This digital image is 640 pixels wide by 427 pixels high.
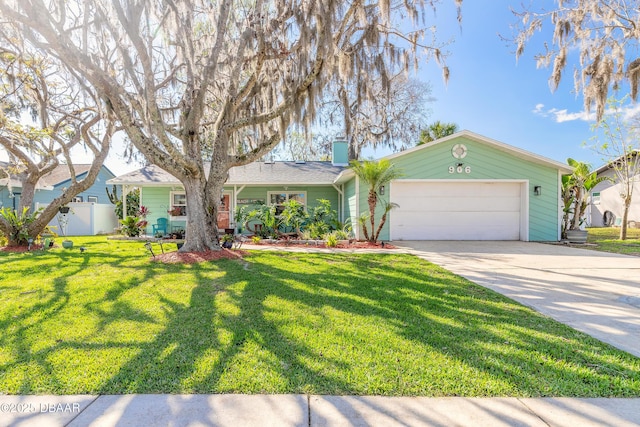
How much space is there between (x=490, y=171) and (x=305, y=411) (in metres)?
10.6

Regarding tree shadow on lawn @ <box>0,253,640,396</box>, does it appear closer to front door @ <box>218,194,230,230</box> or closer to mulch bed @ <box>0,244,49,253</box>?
mulch bed @ <box>0,244,49,253</box>

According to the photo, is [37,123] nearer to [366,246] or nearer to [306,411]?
[366,246]

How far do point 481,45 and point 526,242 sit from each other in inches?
269

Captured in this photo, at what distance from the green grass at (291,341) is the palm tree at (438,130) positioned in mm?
14497

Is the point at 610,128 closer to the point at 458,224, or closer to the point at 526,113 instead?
the point at 526,113

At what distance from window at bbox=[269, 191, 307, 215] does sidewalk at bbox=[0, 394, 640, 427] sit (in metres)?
10.7

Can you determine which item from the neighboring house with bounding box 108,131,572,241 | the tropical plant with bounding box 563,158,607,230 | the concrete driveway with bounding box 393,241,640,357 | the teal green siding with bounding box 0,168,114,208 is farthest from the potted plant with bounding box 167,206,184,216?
the tropical plant with bounding box 563,158,607,230

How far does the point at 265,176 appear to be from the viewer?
1229 cm

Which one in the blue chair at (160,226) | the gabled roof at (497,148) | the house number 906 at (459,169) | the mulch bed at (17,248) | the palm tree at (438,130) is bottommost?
the mulch bed at (17,248)

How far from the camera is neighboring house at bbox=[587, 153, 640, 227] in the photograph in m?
15.9

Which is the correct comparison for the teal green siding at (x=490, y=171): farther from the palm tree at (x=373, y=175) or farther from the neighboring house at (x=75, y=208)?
the neighboring house at (x=75, y=208)

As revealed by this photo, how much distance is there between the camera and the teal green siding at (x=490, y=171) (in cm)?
1009

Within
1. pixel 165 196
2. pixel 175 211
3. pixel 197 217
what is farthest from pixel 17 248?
pixel 197 217

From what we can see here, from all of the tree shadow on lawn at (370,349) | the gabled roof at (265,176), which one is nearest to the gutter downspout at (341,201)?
the gabled roof at (265,176)
